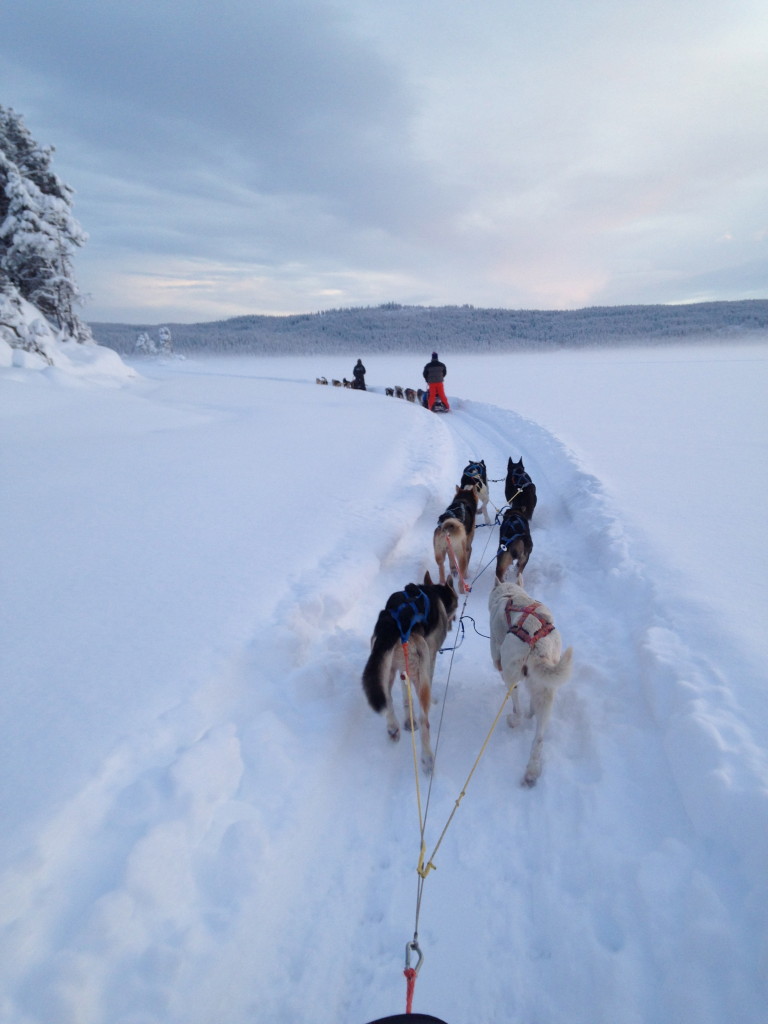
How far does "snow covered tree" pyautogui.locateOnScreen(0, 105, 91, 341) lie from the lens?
18734 mm

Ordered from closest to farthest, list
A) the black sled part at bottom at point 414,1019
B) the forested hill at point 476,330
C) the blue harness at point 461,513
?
the black sled part at bottom at point 414,1019 < the blue harness at point 461,513 < the forested hill at point 476,330

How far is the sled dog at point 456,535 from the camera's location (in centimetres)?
439

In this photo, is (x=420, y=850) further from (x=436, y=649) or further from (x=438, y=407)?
(x=438, y=407)

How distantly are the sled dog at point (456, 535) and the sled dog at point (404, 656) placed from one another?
1400mm

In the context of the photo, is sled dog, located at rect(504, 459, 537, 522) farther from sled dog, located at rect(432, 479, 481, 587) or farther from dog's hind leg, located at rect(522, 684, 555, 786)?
dog's hind leg, located at rect(522, 684, 555, 786)

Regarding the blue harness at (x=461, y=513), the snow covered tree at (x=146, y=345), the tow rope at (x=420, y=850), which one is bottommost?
the tow rope at (x=420, y=850)

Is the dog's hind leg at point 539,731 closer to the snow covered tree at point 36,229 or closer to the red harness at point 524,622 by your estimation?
the red harness at point 524,622

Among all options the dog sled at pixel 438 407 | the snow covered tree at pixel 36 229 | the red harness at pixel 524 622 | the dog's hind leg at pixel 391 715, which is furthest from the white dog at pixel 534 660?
the snow covered tree at pixel 36 229

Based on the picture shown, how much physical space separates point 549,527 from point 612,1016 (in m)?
4.63

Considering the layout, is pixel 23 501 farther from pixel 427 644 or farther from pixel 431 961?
pixel 431 961

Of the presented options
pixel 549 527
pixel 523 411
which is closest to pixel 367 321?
pixel 523 411

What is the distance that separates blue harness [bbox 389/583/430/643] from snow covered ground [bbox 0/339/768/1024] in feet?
2.50

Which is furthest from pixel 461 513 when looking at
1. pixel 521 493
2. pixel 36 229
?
pixel 36 229

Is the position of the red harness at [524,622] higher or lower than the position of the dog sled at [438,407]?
higher
